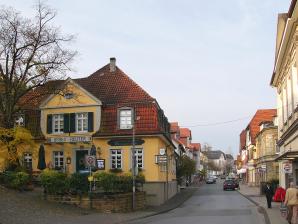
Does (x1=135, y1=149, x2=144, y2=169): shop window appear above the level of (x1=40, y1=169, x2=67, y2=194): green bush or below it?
above

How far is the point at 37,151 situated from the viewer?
39.2m

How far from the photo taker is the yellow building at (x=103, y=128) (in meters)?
38.8

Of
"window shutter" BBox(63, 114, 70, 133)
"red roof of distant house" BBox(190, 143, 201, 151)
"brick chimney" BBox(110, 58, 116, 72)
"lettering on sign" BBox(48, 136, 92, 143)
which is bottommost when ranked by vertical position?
"lettering on sign" BBox(48, 136, 92, 143)

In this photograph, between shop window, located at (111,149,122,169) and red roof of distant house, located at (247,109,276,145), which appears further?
red roof of distant house, located at (247,109,276,145)

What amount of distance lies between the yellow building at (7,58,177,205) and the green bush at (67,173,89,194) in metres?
7.25

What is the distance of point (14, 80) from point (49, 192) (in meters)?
9.41

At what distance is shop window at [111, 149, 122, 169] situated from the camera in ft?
129

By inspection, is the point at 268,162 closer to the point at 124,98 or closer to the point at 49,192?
the point at 124,98

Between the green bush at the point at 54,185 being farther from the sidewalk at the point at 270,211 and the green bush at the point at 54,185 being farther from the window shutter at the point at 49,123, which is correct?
the window shutter at the point at 49,123

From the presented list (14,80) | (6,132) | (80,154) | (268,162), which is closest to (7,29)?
(14,80)

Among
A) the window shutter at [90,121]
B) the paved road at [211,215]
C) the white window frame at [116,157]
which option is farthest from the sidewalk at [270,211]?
the window shutter at [90,121]

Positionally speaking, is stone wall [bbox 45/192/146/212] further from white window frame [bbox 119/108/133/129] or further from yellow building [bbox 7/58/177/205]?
white window frame [bbox 119/108/133/129]

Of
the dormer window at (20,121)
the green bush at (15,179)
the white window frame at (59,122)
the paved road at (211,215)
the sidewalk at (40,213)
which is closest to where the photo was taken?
the sidewalk at (40,213)

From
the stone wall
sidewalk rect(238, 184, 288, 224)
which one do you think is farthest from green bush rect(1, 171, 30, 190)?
sidewalk rect(238, 184, 288, 224)
